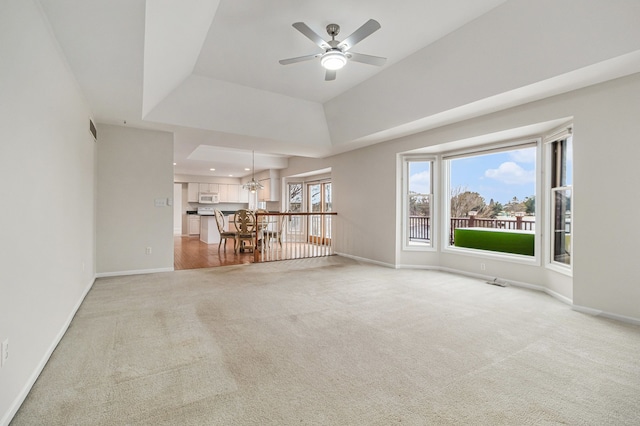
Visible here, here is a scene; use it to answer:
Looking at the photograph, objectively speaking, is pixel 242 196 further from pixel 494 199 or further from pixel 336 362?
pixel 336 362

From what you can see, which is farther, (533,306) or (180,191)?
(180,191)

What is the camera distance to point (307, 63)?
13.2ft

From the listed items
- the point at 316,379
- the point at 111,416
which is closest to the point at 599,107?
the point at 316,379

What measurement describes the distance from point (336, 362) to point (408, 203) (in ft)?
13.4

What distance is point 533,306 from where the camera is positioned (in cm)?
350

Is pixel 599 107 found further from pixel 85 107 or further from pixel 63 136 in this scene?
pixel 85 107

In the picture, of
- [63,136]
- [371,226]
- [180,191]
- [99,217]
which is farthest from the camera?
[180,191]

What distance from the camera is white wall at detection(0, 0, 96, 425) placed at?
161 cm

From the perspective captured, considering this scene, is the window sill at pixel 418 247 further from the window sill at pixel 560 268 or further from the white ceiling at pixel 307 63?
the white ceiling at pixel 307 63

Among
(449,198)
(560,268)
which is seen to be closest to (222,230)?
(449,198)

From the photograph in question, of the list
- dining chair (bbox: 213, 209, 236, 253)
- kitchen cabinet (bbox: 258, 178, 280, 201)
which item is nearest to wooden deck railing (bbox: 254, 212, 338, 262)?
dining chair (bbox: 213, 209, 236, 253)

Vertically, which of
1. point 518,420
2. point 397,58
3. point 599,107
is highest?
point 397,58

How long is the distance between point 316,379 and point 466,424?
35.1 inches

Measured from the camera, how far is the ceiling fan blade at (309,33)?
8.44 feet
